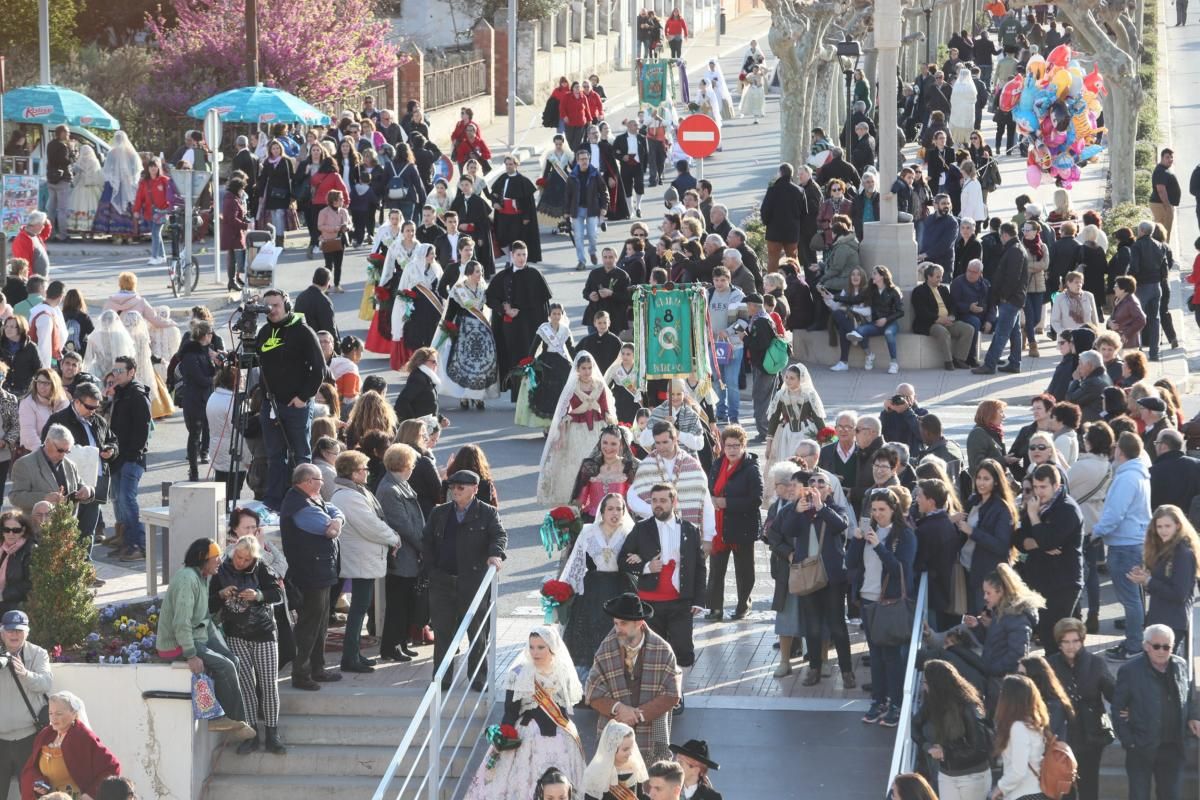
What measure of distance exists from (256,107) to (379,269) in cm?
966

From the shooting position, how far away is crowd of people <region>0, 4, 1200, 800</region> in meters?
12.8

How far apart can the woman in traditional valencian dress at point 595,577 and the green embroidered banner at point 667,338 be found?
5.10 m

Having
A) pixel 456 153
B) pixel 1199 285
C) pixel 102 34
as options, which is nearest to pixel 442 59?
pixel 102 34

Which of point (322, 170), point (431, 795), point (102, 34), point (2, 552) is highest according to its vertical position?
point (102, 34)

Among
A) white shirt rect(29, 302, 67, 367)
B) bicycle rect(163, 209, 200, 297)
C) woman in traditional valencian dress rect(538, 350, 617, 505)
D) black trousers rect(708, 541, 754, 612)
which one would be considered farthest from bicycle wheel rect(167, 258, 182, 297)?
black trousers rect(708, 541, 754, 612)

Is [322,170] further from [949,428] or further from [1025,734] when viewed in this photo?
[1025,734]

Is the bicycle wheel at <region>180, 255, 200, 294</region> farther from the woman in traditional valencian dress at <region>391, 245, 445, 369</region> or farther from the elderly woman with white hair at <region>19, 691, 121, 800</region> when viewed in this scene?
the elderly woman with white hair at <region>19, 691, 121, 800</region>

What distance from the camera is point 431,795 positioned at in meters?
13.2

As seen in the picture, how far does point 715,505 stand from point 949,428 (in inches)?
262

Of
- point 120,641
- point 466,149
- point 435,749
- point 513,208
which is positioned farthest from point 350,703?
point 466,149

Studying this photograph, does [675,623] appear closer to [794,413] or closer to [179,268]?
[794,413]

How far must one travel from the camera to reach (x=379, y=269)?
2509cm

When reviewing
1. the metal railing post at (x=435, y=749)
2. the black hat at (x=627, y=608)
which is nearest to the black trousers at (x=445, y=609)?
the metal railing post at (x=435, y=749)

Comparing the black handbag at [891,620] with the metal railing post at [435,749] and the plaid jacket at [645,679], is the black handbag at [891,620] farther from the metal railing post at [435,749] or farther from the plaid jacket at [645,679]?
the metal railing post at [435,749]
